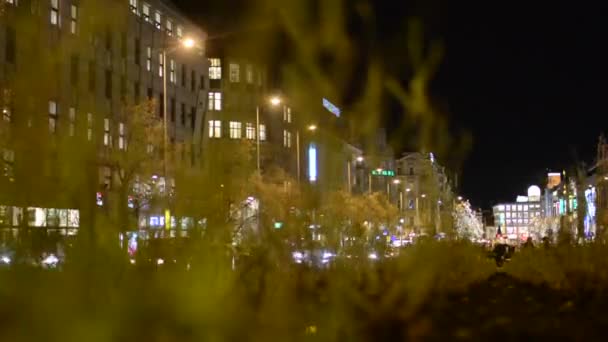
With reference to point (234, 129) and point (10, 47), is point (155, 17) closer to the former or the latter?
point (234, 129)

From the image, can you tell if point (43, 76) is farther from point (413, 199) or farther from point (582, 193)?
point (413, 199)

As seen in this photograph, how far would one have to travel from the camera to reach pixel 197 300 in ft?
39.3

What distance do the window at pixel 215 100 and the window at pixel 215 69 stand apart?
7.37 feet

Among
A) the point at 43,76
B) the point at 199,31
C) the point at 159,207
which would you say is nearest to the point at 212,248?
the point at 43,76

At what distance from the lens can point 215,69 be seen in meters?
84.3

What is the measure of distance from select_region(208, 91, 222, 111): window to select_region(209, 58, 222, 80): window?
7.37ft

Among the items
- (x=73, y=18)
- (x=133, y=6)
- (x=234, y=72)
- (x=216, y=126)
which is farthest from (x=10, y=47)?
(x=234, y=72)

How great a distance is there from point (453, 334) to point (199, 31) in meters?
62.4

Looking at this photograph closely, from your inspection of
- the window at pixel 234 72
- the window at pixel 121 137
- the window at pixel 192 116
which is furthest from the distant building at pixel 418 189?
the window at pixel 121 137

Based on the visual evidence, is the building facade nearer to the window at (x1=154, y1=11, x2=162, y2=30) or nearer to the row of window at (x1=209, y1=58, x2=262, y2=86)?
the window at (x1=154, y1=11, x2=162, y2=30)

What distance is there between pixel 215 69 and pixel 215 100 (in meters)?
4.33

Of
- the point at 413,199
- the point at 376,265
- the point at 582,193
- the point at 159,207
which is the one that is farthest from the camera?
the point at 413,199

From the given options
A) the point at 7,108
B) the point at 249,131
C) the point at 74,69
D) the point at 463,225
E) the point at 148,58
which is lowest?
the point at 463,225

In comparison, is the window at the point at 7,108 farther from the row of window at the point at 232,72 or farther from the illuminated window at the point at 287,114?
the illuminated window at the point at 287,114
